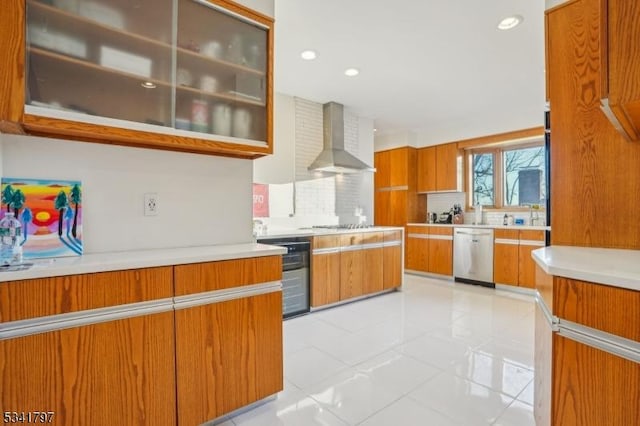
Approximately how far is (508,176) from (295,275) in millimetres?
4111

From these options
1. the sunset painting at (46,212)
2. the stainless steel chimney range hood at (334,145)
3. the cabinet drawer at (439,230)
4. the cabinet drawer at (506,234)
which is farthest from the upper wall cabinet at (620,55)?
the cabinet drawer at (439,230)

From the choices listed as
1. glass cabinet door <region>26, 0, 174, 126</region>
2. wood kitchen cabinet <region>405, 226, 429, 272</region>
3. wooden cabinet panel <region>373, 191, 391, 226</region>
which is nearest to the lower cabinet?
wood kitchen cabinet <region>405, 226, 429, 272</region>

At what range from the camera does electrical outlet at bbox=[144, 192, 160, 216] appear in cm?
178

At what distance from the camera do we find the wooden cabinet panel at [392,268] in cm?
425

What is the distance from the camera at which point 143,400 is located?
1.37 metres

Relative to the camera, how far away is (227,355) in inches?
63.6

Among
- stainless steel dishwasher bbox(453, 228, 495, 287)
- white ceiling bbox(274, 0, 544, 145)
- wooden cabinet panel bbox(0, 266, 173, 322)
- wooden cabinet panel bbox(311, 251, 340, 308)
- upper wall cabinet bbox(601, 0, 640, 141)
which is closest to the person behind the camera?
upper wall cabinet bbox(601, 0, 640, 141)

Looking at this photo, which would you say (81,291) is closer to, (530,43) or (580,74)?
(580,74)

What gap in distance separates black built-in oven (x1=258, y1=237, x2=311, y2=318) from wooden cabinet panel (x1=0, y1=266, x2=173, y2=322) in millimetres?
1745

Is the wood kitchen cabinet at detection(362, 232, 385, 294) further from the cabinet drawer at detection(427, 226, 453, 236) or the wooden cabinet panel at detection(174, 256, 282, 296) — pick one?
the wooden cabinet panel at detection(174, 256, 282, 296)

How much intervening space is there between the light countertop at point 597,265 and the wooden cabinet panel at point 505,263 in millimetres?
3126

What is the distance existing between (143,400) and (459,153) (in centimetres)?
545

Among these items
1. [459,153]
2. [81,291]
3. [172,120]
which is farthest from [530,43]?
[81,291]

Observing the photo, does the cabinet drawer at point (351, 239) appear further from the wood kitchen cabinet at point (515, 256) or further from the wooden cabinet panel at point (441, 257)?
the wood kitchen cabinet at point (515, 256)
